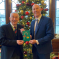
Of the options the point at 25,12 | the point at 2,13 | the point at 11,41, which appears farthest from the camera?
the point at 2,13

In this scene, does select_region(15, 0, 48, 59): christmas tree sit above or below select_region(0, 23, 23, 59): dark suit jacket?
above

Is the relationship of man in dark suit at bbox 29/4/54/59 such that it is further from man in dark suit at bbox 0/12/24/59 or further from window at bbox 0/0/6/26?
window at bbox 0/0/6/26

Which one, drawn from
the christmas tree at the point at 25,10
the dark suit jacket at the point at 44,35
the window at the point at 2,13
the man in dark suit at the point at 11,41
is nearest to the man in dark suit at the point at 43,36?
the dark suit jacket at the point at 44,35

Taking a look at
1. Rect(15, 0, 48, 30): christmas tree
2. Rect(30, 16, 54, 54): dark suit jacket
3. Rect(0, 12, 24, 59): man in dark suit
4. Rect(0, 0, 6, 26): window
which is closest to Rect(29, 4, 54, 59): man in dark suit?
Rect(30, 16, 54, 54): dark suit jacket

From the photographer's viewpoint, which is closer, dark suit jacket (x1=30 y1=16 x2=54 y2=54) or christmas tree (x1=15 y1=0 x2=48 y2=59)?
dark suit jacket (x1=30 y1=16 x2=54 y2=54)

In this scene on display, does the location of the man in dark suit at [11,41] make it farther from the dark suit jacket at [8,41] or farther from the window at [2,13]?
the window at [2,13]

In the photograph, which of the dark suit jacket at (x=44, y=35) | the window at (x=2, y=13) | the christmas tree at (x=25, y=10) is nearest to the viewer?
the dark suit jacket at (x=44, y=35)

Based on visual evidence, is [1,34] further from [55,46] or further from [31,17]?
[55,46]

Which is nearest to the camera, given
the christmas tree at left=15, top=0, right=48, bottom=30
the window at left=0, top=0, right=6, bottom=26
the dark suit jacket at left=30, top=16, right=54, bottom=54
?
the dark suit jacket at left=30, top=16, right=54, bottom=54

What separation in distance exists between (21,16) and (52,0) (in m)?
1.86

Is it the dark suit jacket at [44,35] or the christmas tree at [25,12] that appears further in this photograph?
the christmas tree at [25,12]

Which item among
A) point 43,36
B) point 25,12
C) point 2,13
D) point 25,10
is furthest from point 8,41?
point 2,13

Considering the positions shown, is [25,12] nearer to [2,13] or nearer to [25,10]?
[25,10]

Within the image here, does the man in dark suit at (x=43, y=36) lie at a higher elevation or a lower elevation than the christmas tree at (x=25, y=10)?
lower
